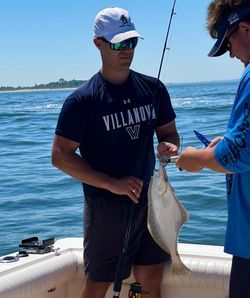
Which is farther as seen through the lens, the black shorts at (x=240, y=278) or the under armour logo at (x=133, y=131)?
the under armour logo at (x=133, y=131)

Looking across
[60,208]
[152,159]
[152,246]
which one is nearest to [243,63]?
[152,159]

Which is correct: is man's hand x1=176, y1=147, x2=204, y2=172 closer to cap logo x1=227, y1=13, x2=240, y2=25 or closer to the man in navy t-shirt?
cap logo x1=227, y1=13, x2=240, y2=25

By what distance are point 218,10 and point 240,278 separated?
1.05 m

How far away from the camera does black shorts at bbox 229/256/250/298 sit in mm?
2352

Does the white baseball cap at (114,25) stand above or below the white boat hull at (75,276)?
above

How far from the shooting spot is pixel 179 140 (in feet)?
11.3

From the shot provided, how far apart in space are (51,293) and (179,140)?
1.22 m

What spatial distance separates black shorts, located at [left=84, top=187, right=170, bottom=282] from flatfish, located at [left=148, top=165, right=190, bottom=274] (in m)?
0.27

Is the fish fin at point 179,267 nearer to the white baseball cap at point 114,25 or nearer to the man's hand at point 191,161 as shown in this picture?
the man's hand at point 191,161

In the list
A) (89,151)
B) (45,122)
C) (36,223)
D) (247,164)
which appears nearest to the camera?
(247,164)

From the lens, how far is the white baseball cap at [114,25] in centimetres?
318

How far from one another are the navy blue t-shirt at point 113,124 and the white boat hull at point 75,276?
25.5 inches

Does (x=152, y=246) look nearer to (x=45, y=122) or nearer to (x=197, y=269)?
(x=197, y=269)

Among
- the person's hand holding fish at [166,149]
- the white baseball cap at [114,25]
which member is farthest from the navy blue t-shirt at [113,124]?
the white baseball cap at [114,25]
